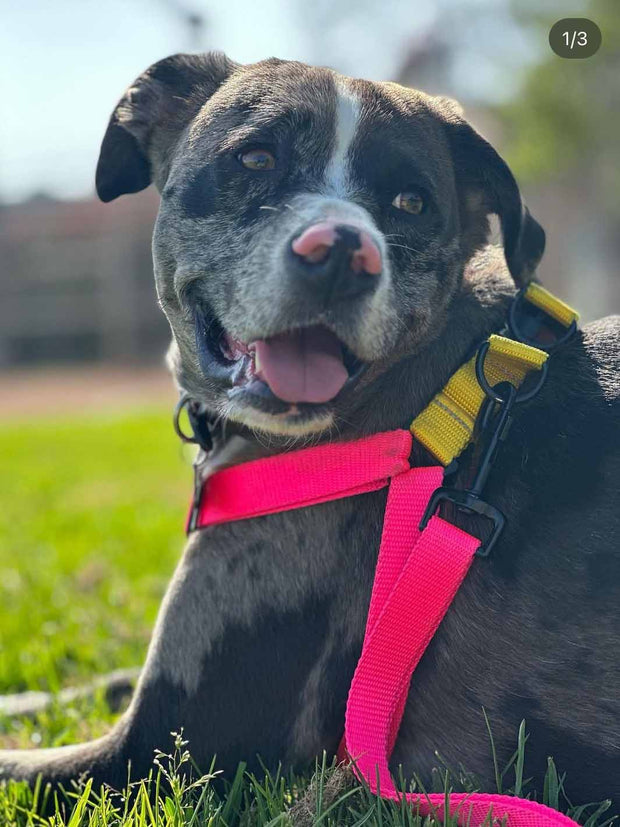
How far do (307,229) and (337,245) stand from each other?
103 mm

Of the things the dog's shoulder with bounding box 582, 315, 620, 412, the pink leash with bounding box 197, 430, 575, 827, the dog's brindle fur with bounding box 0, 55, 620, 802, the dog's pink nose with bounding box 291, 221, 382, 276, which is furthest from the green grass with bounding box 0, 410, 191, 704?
the dog's shoulder with bounding box 582, 315, 620, 412

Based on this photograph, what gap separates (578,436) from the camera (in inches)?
82.7

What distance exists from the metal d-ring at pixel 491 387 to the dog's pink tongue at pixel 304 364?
0.31 meters

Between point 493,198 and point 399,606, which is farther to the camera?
point 493,198

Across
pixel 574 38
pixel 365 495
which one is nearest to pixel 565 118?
pixel 574 38

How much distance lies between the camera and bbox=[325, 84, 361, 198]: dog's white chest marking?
2.29 metres

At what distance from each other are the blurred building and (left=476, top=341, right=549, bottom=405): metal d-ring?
20.5 metres

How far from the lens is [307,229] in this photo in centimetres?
207

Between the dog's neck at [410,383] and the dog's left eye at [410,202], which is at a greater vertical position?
the dog's left eye at [410,202]

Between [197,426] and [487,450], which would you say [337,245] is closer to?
[487,450]

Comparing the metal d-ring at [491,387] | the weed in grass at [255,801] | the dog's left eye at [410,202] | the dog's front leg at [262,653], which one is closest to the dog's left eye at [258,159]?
the dog's left eye at [410,202]

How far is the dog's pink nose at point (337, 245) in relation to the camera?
78.7 inches

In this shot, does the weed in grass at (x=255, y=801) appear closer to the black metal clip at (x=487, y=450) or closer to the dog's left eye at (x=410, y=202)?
the black metal clip at (x=487, y=450)

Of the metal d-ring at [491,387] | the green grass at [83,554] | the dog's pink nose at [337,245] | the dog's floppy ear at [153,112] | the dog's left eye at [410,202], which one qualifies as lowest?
the green grass at [83,554]
